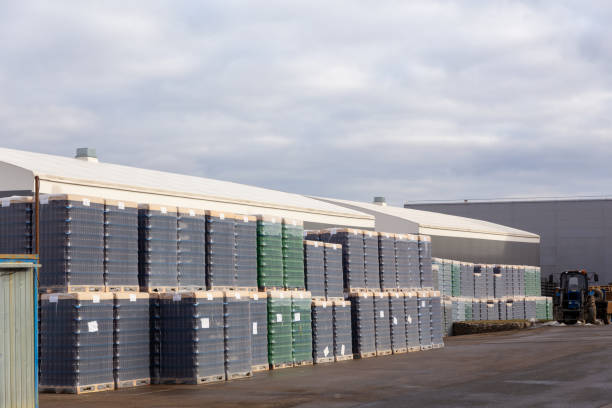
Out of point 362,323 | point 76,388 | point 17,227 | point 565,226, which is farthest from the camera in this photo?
point 565,226

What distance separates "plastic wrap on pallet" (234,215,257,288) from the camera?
58.9ft

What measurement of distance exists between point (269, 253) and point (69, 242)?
212 inches

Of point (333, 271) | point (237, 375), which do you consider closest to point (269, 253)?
point (333, 271)

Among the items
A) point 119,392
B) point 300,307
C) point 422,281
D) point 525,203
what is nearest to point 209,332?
point 119,392

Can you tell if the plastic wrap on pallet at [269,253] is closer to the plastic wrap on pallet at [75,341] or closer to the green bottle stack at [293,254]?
the green bottle stack at [293,254]

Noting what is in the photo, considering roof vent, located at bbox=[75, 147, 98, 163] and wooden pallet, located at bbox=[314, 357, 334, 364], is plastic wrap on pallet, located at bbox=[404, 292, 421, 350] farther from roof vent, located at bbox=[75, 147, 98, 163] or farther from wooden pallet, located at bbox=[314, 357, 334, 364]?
roof vent, located at bbox=[75, 147, 98, 163]

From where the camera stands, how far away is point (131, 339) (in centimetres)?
1535

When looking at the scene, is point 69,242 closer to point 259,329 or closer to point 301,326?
point 259,329

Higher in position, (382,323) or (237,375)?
(382,323)

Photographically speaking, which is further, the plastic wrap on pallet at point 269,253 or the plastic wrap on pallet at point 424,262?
the plastic wrap on pallet at point 424,262

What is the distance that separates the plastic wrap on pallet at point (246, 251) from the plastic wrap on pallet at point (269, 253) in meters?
0.30

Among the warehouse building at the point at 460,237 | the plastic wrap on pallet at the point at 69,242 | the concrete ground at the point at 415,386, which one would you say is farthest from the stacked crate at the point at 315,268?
the warehouse building at the point at 460,237

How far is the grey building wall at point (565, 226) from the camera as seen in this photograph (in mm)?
58000

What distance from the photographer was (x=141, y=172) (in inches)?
1133
